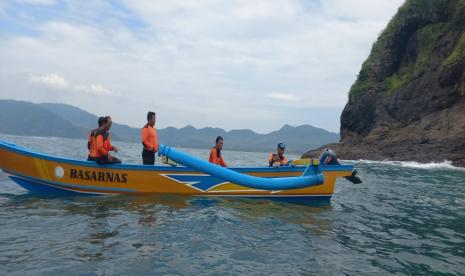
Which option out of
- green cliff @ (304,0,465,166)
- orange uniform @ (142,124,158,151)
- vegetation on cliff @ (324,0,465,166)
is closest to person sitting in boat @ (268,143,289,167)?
orange uniform @ (142,124,158,151)

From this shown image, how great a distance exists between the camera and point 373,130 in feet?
164

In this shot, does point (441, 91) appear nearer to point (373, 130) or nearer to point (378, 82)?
point (373, 130)

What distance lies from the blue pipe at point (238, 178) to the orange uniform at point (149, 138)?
181 cm

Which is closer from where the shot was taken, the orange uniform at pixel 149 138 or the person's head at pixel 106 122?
the person's head at pixel 106 122

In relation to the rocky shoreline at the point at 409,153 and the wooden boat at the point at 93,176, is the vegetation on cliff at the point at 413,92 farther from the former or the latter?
the wooden boat at the point at 93,176

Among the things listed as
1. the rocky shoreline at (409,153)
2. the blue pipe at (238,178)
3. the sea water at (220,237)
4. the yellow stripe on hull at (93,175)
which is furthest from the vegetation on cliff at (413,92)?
the yellow stripe on hull at (93,175)

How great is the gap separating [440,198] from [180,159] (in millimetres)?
10105

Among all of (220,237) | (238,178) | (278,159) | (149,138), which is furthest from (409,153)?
(220,237)

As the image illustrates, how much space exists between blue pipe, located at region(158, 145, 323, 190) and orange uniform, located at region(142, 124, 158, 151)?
181 centimetres

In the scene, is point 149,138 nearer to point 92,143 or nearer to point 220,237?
point 92,143

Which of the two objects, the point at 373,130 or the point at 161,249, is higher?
the point at 373,130

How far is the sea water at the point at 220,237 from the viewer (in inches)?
240

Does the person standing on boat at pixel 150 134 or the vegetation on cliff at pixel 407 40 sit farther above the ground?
the vegetation on cliff at pixel 407 40

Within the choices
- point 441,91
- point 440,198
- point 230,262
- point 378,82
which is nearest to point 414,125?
point 441,91
